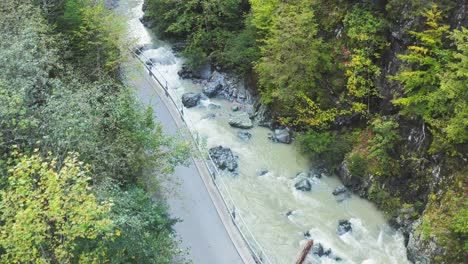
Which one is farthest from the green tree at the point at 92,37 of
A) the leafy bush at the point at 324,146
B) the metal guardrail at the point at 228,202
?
A: the leafy bush at the point at 324,146

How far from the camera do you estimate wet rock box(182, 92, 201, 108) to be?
32156 millimetres

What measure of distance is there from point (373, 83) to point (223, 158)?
10.2 meters

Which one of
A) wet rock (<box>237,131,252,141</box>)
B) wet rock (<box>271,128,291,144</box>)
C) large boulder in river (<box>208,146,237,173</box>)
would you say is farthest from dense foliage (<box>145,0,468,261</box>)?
large boulder in river (<box>208,146,237,173</box>)

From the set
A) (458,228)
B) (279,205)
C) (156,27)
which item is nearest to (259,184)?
(279,205)

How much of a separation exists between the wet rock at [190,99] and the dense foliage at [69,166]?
26.1ft

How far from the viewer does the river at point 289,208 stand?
2239cm

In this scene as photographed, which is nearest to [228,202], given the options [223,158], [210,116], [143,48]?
[223,158]

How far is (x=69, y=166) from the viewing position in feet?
35.2

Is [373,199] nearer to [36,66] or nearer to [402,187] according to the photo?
[402,187]

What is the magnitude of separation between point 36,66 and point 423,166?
755 inches

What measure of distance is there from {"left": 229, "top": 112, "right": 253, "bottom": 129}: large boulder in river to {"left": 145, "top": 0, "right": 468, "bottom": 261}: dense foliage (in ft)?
6.16

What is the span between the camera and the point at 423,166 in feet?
73.5

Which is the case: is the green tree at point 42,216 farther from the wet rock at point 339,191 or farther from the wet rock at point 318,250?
the wet rock at point 339,191

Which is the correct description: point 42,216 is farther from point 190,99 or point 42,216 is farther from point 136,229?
point 190,99
